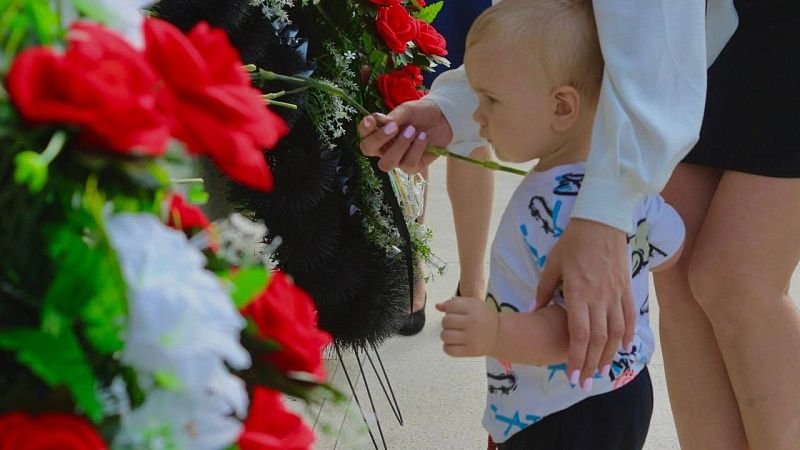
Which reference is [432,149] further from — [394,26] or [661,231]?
[394,26]

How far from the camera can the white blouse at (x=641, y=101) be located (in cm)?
151

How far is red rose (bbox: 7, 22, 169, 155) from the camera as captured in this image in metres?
0.65

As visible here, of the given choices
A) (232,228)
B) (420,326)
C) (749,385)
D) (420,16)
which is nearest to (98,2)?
(232,228)

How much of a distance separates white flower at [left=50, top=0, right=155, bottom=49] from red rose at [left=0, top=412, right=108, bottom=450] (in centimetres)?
28

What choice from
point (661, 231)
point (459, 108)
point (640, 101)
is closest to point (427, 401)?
point (459, 108)

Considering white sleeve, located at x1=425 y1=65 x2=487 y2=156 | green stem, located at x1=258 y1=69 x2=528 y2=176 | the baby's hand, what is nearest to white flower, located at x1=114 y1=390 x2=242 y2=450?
the baby's hand

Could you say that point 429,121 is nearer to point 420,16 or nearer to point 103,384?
point 420,16

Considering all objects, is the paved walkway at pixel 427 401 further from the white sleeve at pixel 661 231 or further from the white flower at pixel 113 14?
the white flower at pixel 113 14

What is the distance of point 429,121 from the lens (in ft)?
6.39

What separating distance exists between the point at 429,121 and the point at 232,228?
109cm

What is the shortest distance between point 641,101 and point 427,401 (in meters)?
1.58

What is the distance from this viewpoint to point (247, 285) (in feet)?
2.52

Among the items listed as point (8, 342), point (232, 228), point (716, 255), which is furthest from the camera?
point (716, 255)

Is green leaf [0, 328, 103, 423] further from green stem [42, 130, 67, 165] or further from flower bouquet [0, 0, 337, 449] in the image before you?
green stem [42, 130, 67, 165]
